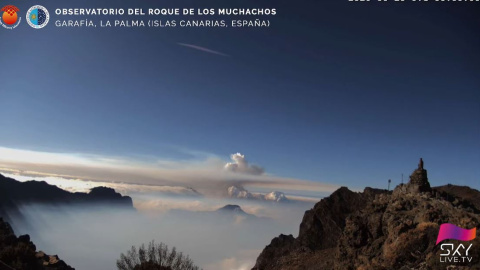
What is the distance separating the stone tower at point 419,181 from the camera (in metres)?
71.7

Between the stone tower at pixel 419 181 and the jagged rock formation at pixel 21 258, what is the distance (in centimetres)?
7230

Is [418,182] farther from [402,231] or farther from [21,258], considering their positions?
[21,258]

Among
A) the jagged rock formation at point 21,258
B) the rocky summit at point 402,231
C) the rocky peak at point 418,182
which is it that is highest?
the rocky peak at point 418,182

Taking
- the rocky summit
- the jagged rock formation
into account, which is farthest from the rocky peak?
the jagged rock formation

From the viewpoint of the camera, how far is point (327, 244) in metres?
122

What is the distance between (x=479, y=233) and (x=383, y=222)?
18.6 metres

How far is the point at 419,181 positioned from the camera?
237 feet

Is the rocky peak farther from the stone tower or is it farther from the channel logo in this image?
the channel logo

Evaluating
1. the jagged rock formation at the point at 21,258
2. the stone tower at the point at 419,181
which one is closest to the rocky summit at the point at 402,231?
the stone tower at the point at 419,181

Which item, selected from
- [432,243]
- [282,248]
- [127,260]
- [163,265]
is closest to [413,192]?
[432,243]

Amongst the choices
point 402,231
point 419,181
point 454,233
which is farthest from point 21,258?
point 419,181

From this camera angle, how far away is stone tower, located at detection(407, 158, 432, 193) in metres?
71.7

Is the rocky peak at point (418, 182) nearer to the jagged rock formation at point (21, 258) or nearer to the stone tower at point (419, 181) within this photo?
the stone tower at point (419, 181)

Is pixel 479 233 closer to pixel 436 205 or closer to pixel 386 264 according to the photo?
pixel 436 205
